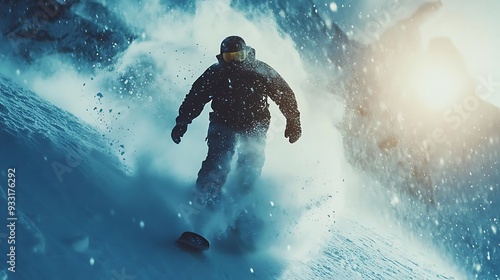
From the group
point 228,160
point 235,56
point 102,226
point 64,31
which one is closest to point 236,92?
point 235,56

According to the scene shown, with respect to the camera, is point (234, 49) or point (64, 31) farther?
point (64, 31)

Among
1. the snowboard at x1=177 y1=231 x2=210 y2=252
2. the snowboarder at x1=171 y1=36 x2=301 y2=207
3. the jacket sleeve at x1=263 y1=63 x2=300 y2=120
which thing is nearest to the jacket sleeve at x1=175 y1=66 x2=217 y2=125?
the snowboarder at x1=171 y1=36 x2=301 y2=207

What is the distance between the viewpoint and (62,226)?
2.39m

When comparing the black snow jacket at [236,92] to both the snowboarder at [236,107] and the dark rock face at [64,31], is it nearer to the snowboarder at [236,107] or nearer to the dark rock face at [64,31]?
the snowboarder at [236,107]

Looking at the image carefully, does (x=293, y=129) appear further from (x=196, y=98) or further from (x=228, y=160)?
(x=196, y=98)

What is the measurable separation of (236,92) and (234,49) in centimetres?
47

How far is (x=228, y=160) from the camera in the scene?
13.3ft

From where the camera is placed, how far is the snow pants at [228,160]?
3908 millimetres

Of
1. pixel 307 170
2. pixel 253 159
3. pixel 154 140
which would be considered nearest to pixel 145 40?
pixel 154 140

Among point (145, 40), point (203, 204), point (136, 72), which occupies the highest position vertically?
point (145, 40)

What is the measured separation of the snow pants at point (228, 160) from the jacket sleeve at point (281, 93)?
1.04 ft

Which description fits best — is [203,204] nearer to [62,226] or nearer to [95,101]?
[62,226]

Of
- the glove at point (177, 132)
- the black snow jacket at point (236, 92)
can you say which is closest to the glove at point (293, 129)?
the black snow jacket at point (236, 92)

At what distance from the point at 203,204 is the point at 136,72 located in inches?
316
